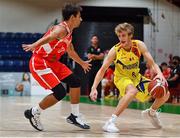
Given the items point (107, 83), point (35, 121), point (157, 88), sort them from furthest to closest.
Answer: point (107, 83)
point (35, 121)
point (157, 88)

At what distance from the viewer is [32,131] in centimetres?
563

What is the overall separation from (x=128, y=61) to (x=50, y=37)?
1118 millimetres

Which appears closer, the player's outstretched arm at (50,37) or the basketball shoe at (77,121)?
the player's outstretched arm at (50,37)

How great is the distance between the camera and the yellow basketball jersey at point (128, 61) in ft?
19.3

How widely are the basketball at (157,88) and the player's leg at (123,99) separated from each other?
0.70 feet

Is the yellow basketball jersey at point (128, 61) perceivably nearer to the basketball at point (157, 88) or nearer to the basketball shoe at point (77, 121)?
the basketball at point (157, 88)

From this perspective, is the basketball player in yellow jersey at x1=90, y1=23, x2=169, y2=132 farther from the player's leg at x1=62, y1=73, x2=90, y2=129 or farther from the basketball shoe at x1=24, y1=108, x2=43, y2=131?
the basketball shoe at x1=24, y1=108, x2=43, y2=131

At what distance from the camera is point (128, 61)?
5.89 m

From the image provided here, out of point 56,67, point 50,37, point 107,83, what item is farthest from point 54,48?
point 107,83

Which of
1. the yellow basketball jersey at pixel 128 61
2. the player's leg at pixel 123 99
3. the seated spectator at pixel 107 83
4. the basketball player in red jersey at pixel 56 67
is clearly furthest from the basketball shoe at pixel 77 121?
the seated spectator at pixel 107 83

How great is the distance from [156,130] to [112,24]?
1576cm

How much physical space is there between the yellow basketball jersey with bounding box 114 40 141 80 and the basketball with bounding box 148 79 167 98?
0.36 m

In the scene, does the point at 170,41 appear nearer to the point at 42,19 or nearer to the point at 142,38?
the point at 142,38

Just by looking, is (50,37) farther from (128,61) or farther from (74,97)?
(128,61)
